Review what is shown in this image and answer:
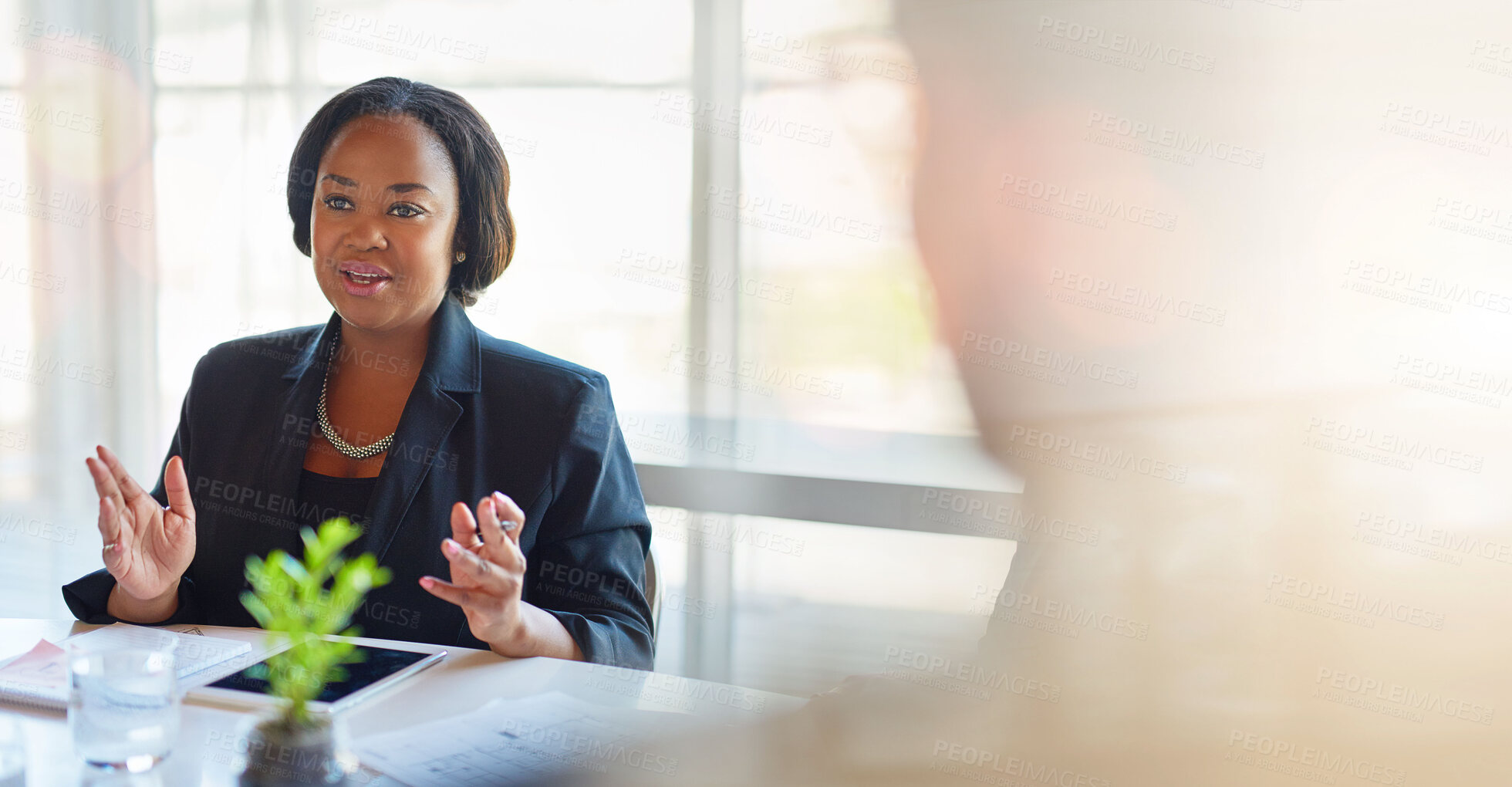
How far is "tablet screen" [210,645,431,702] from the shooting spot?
3.79 ft

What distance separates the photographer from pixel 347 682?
1.18 meters

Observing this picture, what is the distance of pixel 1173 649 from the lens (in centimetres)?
237

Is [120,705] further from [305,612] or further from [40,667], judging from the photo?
[40,667]

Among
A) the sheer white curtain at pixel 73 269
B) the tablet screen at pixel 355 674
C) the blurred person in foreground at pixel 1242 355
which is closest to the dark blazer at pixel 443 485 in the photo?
the tablet screen at pixel 355 674

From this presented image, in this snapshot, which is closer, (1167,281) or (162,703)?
(162,703)

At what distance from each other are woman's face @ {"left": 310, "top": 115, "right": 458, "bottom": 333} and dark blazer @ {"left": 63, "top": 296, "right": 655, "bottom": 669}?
0.10m

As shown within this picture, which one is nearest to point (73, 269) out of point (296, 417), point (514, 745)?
point (296, 417)

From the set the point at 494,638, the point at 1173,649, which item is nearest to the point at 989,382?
the point at 1173,649

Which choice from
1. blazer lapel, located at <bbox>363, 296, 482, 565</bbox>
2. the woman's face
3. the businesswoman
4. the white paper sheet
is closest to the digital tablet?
the white paper sheet

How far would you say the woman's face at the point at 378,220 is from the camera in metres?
1.73

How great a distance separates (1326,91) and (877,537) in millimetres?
1530

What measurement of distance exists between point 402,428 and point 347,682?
1.81ft

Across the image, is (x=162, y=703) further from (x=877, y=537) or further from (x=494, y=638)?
(x=877, y=537)

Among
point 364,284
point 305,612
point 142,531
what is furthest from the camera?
point 364,284
